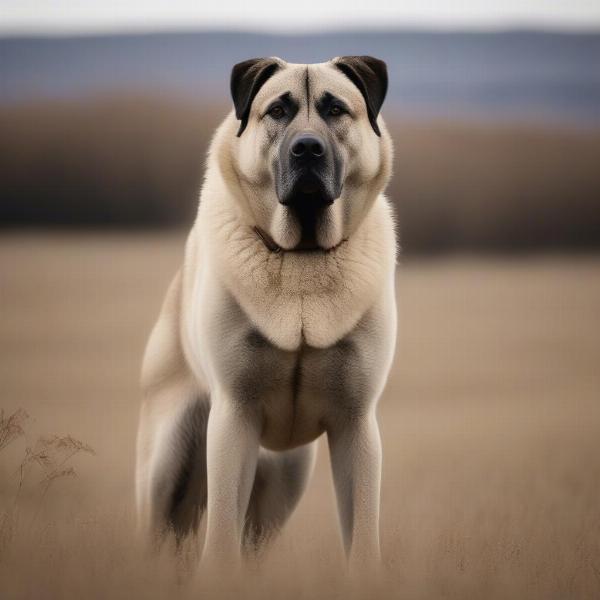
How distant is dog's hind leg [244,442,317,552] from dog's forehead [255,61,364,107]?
154cm

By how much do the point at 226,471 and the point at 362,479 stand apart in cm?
52

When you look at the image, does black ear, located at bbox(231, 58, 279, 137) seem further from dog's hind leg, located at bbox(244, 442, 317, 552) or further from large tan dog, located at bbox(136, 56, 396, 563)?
dog's hind leg, located at bbox(244, 442, 317, 552)

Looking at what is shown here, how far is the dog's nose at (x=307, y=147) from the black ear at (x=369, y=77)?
15.0 inches

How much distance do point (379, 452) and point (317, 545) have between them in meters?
0.60

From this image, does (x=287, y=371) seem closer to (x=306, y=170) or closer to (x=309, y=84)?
(x=306, y=170)

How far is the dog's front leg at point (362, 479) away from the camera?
488cm

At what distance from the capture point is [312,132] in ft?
15.3

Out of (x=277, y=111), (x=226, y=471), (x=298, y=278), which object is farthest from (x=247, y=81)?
(x=226, y=471)

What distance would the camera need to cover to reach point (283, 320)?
4766 mm

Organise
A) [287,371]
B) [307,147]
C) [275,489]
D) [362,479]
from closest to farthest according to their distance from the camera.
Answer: [307,147] < [287,371] < [362,479] < [275,489]

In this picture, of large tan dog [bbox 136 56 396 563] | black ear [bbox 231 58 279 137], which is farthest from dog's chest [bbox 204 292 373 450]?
black ear [bbox 231 58 279 137]

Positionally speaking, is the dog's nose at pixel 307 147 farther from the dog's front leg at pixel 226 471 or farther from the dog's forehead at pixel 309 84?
the dog's front leg at pixel 226 471

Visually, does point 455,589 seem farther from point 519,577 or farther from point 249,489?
point 249,489

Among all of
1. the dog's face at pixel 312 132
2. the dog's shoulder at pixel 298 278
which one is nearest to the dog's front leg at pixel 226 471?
the dog's shoulder at pixel 298 278
